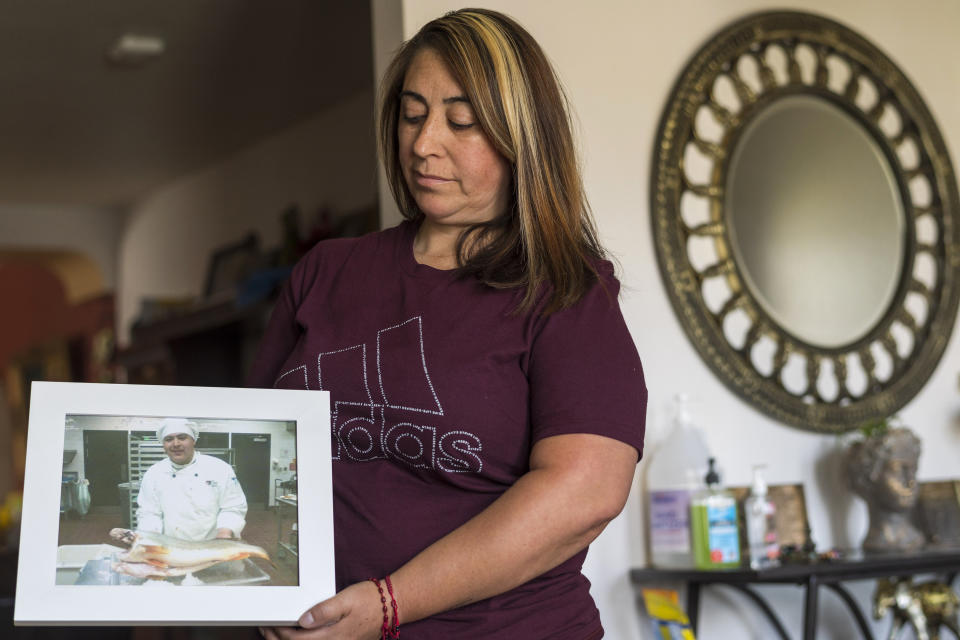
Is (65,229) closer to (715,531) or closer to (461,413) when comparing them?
(715,531)

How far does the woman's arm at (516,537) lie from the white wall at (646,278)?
95 cm

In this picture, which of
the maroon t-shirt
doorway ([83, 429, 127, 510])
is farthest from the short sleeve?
doorway ([83, 429, 127, 510])

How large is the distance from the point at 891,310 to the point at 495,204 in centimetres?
161

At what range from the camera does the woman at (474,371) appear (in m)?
1.17

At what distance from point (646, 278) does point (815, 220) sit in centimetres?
55

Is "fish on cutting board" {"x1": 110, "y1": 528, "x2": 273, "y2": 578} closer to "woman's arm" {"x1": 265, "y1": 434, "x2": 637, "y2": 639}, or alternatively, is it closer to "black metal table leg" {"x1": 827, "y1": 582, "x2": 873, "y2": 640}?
"woman's arm" {"x1": 265, "y1": 434, "x2": 637, "y2": 639}

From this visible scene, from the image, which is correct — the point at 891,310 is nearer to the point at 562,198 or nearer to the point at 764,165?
the point at 764,165

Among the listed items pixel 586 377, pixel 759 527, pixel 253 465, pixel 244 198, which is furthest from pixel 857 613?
pixel 244 198

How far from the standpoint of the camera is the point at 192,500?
43.6 inches

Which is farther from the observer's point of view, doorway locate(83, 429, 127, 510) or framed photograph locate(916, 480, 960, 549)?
framed photograph locate(916, 480, 960, 549)

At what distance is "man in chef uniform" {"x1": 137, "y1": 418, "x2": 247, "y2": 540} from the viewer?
1.09m

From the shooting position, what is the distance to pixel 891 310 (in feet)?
8.69

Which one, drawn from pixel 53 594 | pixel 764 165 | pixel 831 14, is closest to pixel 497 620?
pixel 53 594

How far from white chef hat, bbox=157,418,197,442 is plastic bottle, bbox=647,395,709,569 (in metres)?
1.20
